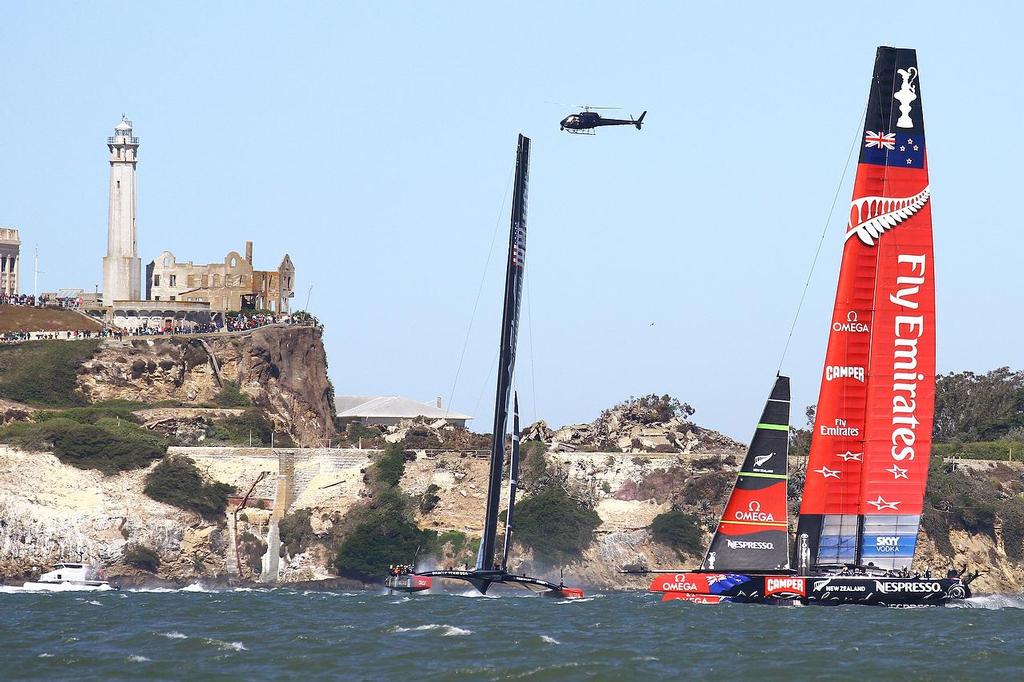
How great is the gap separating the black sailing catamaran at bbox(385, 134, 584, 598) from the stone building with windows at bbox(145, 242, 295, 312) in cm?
4047

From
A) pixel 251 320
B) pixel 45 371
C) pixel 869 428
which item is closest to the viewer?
pixel 869 428

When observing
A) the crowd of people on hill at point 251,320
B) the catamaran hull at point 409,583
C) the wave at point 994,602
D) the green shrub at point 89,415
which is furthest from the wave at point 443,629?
the crowd of people on hill at point 251,320

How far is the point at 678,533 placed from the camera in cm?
7138

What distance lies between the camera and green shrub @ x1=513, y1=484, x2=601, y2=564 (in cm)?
7088

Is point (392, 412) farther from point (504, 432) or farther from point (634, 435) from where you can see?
point (504, 432)

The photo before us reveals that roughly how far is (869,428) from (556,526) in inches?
907

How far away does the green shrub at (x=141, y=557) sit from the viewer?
69.2 meters

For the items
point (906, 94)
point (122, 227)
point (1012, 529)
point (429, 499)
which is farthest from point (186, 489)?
point (906, 94)

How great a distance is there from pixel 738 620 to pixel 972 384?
162 ft

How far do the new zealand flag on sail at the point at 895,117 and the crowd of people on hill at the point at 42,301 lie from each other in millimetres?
57288

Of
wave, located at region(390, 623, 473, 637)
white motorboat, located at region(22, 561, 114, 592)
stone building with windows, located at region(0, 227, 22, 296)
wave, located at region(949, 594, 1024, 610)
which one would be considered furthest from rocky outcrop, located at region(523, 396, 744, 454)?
stone building with windows, located at region(0, 227, 22, 296)

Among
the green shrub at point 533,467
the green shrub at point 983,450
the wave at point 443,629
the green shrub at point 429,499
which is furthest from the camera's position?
the green shrub at point 983,450

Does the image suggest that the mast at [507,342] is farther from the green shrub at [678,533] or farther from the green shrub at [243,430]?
the green shrub at [243,430]

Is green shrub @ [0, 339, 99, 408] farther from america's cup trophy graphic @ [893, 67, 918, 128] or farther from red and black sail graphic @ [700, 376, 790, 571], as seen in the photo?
america's cup trophy graphic @ [893, 67, 918, 128]
